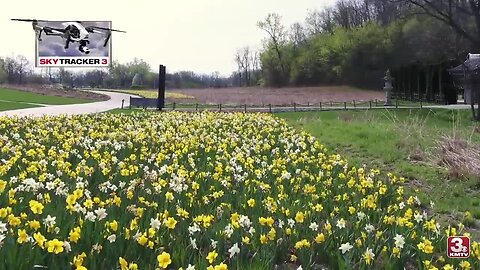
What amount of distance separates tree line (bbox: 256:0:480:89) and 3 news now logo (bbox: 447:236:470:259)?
39757 mm

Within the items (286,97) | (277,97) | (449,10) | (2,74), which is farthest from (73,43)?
(2,74)

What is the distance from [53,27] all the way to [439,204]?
55.8 feet

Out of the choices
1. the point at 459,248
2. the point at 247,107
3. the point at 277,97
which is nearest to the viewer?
the point at 459,248

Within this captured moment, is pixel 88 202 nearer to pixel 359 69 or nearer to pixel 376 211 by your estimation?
pixel 376 211

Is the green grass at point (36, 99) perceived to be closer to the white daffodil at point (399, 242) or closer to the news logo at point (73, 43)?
the news logo at point (73, 43)

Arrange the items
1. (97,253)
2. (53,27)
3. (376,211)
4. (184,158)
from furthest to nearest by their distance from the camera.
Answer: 1. (53,27)
2. (184,158)
3. (376,211)
4. (97,253)

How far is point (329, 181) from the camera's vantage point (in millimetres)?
6234

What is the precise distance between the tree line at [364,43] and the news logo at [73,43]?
28.0 m

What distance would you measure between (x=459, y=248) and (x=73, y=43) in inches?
748

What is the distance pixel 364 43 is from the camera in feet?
253

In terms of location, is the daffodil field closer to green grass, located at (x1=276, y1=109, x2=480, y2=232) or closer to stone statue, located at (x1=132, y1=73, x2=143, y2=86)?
green grass, located at (x1=276, y1=109, x2=480, y2=232)

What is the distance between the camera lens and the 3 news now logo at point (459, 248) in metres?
3.55

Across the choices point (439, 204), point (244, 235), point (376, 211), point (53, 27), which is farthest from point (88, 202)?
point (53, 27)

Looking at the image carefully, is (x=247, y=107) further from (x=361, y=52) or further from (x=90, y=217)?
(x=361, y=52)
